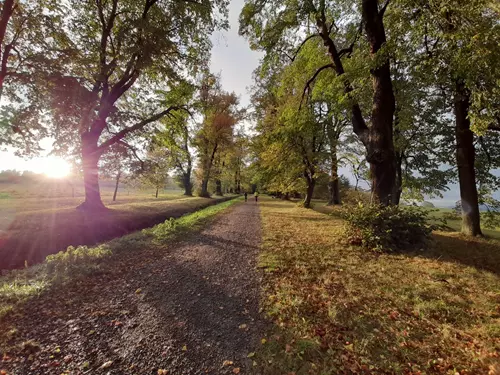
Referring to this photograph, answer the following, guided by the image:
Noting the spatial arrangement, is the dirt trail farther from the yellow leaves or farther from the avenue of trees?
the avenue of trees

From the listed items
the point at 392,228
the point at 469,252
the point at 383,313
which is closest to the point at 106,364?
the point at 383,313

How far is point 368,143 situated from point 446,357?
19.7 ft

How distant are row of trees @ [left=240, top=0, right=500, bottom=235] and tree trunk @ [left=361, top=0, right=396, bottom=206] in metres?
0.03

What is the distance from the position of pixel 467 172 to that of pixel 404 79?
592 centimetres

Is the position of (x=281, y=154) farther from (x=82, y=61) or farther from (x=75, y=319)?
(x=75, y=319)

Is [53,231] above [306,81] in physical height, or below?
below

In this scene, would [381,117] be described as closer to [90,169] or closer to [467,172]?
[467,172]

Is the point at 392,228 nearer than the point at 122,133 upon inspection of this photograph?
Yes

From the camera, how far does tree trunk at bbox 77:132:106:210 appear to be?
1230 cm

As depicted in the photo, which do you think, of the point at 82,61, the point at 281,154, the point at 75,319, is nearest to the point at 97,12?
the point at 82,61

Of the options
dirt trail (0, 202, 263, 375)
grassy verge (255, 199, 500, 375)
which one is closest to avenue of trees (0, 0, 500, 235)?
grassy verge (255, 199, 500, 375)

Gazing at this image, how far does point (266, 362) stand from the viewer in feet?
7.64

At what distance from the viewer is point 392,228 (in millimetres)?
5973

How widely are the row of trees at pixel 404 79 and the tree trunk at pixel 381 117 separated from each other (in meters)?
0.03
